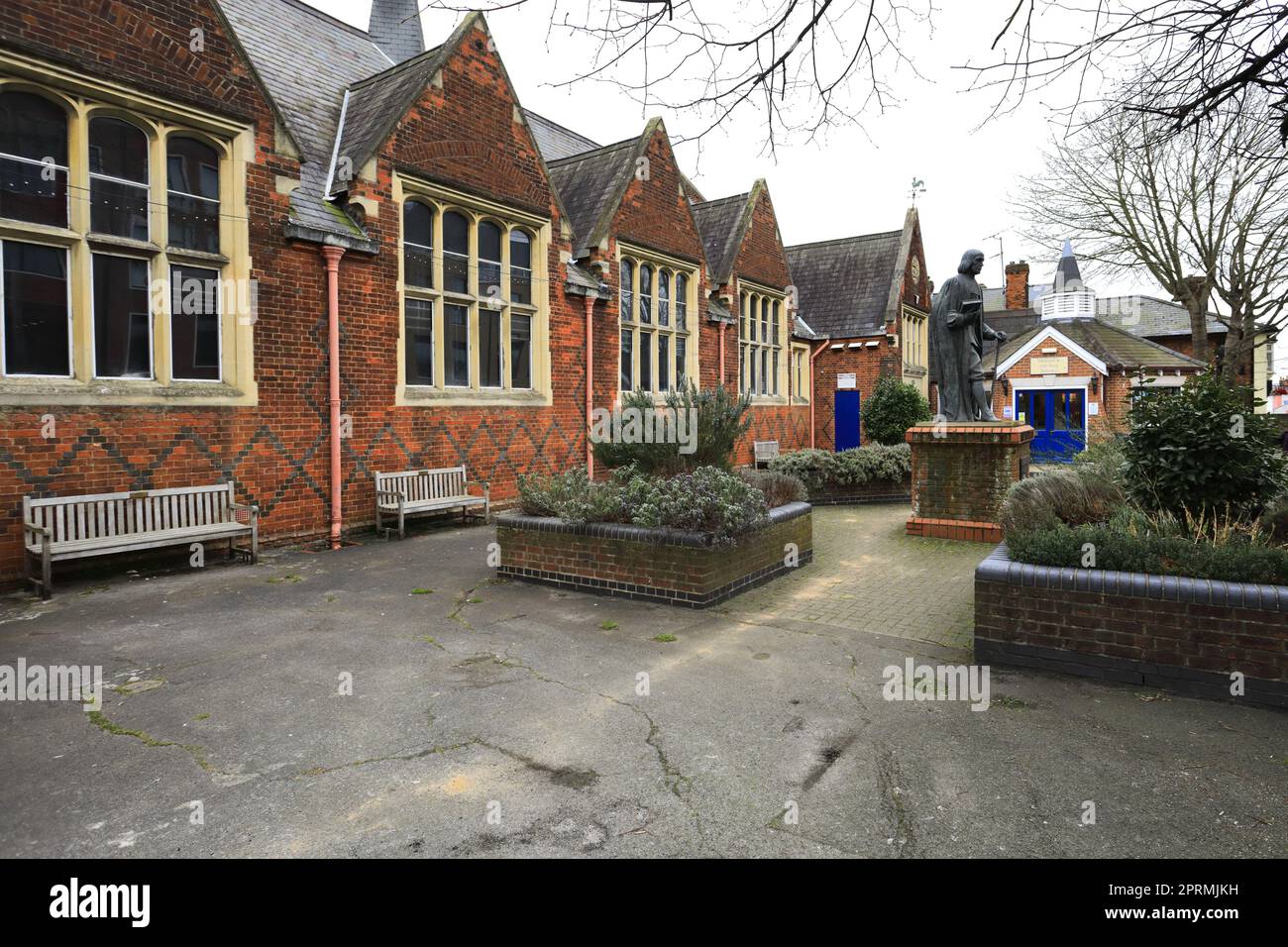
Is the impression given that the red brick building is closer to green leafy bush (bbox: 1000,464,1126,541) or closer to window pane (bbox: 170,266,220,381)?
window pane (bbox: 170,266,220,381)

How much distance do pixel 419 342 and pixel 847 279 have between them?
1787 cm

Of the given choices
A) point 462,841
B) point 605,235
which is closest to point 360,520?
point 605,235

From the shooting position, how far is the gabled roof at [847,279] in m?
23.9

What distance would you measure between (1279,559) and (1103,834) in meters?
2.84

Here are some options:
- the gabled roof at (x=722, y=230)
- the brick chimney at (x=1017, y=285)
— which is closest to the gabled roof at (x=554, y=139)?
the gabled roof at (x=722, y=230)

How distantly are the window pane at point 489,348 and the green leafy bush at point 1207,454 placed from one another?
940cm

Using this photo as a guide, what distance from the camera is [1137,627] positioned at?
4742mm

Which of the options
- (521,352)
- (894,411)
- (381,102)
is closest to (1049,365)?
(894,411)

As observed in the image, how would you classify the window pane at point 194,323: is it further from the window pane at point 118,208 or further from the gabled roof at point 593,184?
the gabled roof at point 593,184

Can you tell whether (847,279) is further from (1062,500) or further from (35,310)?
(35,310)

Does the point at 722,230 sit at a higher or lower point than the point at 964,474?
higher

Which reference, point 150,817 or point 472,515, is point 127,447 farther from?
point 150,817

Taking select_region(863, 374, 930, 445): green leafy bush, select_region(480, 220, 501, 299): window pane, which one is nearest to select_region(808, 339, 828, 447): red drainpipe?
select_region(863, 374, 930, 445): green leafy bush

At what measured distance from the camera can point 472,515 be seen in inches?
479
